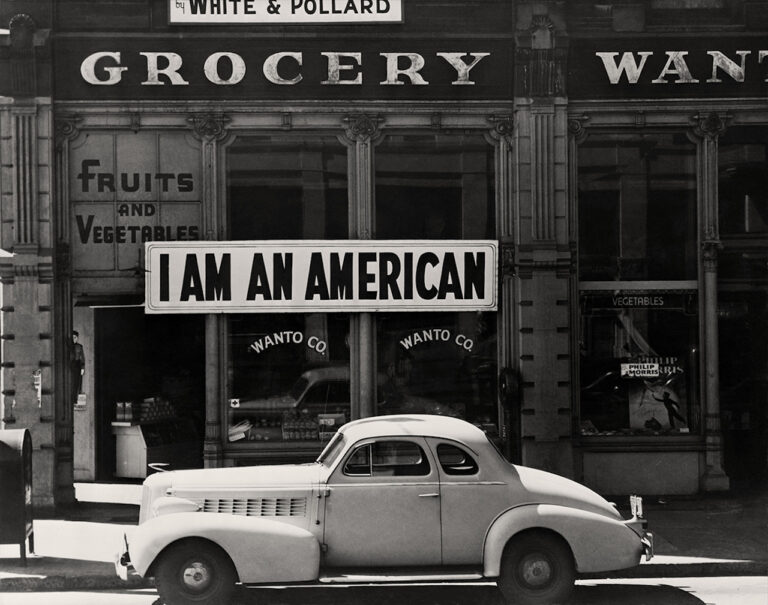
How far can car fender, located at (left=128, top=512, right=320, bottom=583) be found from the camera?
7973 millimetres

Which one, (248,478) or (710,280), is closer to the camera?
(248,478)

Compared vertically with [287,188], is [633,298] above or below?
below

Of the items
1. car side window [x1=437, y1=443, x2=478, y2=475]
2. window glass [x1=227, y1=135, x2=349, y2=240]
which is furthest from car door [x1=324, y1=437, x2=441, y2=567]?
window glass [x1=227, y1=135, x2=349, y2=240]

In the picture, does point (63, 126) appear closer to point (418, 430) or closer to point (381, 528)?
point (418, 430)

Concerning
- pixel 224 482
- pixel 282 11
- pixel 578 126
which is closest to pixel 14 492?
pixel 224 482

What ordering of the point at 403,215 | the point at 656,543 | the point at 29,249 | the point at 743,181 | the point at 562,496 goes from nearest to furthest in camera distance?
the point at 562,496 → the point at 656,543 → the point at 29,249 → the point at 403,215 → the point at 743,181

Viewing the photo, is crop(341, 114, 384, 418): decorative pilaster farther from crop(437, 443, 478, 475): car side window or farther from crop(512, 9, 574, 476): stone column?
crop(437, 443, 478, 475): car side window

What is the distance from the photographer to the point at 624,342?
13.2m

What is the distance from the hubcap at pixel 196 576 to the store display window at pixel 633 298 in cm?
658

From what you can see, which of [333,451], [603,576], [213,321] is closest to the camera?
[333,451]

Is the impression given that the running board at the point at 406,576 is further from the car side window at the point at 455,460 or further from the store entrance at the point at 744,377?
the store entrance at the point at 744,377

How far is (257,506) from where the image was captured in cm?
832

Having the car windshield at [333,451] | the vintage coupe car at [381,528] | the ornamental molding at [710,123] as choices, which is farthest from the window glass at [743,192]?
the car windshield at [333,451]

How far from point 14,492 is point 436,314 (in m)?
5.78
